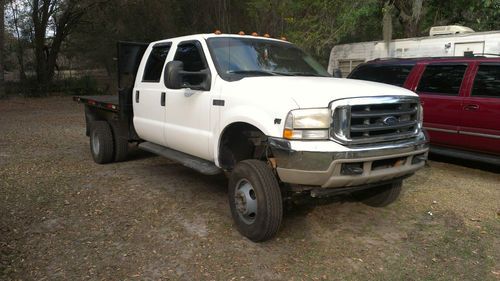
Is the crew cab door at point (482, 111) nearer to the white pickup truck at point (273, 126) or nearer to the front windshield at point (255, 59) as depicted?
the white pickup truck at point (273, 126)

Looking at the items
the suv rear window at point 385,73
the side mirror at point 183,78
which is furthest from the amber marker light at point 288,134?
the suv rear window at point 385,73

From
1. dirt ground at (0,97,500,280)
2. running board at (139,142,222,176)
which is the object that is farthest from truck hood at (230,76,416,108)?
dirt ground at (0,97,500,280)

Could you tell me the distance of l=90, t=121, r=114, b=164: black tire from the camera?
7.33m

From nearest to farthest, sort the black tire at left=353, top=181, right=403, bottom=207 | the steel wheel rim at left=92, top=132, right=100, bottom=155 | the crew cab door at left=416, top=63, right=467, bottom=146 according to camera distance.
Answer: the black tire at left=353, top=181, right=403, bottom=207 < the crew cab door at left=416, top=63, right=467, bottom=146 < the steel wheel rim at left=92, top=132, right=100, bottom=155

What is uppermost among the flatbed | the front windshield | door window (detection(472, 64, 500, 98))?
the front windshield

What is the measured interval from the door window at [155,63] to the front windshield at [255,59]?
3.65 ft

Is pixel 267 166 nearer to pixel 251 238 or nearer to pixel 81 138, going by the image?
pixel 251 238

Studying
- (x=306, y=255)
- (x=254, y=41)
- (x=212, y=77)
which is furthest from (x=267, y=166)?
(x=254, y=41)

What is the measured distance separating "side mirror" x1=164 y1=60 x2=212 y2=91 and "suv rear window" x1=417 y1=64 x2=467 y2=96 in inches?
160

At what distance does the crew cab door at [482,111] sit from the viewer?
646cm

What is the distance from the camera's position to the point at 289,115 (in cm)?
391

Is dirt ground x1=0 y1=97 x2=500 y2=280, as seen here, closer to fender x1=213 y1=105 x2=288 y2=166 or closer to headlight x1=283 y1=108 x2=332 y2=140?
fender x1=213 y1=105 x2=288 y2=166

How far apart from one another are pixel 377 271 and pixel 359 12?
9678mm

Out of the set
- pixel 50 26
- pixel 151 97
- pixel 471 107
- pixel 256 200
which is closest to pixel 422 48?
pixel 471 107
